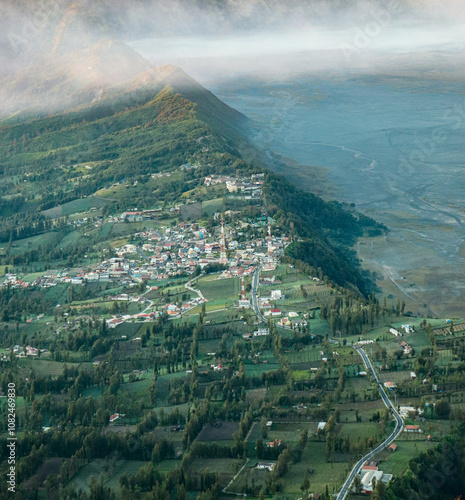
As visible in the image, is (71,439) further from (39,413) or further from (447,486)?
(447,486)

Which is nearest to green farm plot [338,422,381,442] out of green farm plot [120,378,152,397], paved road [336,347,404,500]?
paved road [336,347,404,500]

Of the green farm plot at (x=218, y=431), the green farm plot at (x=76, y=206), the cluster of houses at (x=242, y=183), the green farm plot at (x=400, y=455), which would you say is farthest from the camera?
the green farm plot at (x=76, y=206)

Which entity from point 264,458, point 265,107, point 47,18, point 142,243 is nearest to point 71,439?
point 264,458

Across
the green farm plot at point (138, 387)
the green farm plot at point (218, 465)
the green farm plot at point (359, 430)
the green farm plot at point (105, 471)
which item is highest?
the green farm plot at point (359, 430)

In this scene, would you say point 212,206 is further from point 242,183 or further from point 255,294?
point 255,294

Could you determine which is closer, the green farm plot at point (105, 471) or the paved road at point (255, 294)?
the green farm plot at point (105, 471)

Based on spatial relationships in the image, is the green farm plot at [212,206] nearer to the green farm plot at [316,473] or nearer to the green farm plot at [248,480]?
the green farm plot at [316,473]

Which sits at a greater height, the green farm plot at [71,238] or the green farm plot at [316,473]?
the green farm plot at [71,238]

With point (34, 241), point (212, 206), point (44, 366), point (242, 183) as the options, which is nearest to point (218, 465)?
point (44, 366)

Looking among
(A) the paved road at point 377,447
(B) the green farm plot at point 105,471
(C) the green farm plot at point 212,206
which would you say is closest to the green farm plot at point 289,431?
(A) the paved road at point 377,447
